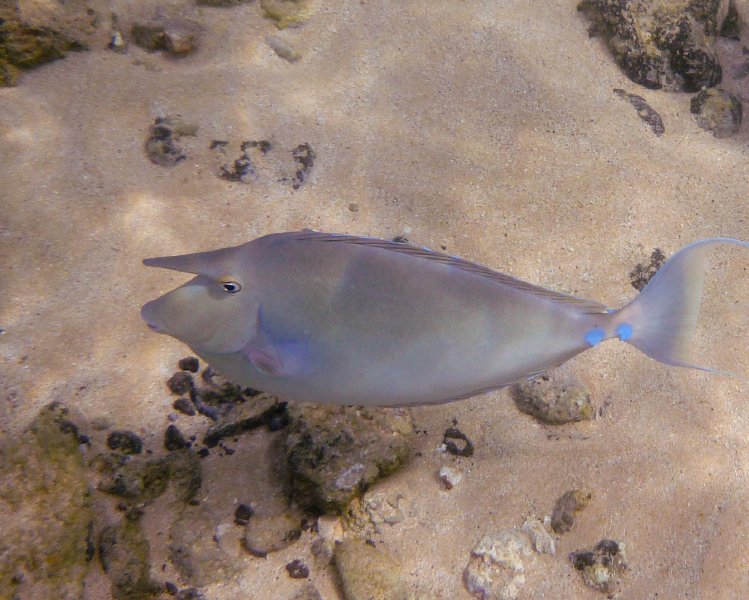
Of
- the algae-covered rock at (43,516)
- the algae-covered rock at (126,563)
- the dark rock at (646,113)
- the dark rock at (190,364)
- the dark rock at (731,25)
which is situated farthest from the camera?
the dark rock at (731,25)

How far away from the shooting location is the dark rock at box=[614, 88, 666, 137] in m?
3.92

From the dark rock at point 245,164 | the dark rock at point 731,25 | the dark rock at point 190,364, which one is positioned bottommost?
the dark rock at point 190,364

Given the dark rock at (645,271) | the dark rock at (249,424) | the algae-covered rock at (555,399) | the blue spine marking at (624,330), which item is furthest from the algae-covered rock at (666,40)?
the dark rock at (249,424)

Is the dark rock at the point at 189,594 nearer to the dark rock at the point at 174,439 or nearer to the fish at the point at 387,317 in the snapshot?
the dark rock at the point at 174,439

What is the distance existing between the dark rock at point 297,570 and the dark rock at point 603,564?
1339 millimetres

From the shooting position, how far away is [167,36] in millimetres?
4027

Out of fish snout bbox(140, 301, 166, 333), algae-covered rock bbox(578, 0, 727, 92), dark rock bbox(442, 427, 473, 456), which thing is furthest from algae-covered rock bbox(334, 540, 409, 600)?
algae-covered rock bbox(578, 0, 727, 92)

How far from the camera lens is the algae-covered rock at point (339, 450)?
2.41m

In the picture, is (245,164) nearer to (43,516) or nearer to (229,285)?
(229,285)

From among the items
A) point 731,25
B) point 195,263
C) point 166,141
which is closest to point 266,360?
point 195,263

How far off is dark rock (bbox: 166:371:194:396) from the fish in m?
1.18

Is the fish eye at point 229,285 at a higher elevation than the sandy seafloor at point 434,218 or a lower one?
higher

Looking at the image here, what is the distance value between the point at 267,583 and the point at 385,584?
0.57m

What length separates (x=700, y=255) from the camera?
171 centimetres
